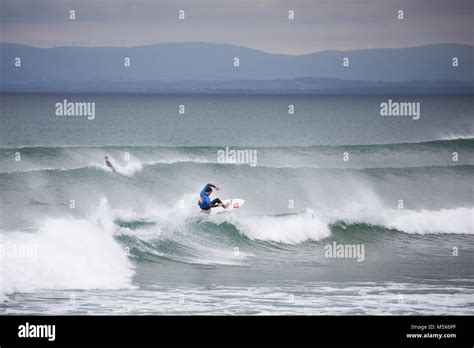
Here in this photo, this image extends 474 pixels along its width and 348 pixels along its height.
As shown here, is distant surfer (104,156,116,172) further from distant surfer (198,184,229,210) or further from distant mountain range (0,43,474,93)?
distant surfer (198,184,229,210)

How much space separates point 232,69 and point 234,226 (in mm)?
18502

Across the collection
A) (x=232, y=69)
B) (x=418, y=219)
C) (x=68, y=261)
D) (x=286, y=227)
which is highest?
(x=232, y=69)

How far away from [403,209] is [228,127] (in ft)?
60.5

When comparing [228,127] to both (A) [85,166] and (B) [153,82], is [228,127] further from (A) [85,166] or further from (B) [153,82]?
(A) [85,166]

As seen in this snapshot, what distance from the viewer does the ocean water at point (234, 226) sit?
14.4m

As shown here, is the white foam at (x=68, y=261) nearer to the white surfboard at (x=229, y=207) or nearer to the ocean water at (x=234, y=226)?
the ocean water at (x=234, y=226)

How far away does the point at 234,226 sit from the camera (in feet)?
62.3

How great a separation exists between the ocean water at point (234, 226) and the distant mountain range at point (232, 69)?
2.61 metres

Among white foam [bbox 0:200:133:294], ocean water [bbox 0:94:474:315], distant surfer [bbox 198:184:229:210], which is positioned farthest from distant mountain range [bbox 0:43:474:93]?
distant surfer [bbox 198:184:229:210]

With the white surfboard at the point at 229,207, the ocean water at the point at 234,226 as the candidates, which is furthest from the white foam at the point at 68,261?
the white surfboard at the point at 229,207

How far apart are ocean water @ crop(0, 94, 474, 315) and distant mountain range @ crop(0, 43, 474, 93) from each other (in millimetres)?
2609

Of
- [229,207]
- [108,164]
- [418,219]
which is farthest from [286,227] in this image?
[108,164]

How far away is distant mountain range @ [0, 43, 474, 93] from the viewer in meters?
33.6

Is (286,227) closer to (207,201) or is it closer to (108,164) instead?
(207,201)
